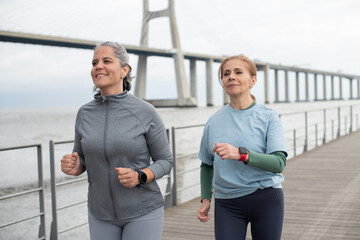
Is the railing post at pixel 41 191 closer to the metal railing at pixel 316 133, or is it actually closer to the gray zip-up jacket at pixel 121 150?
the gray zip-up jacket at pixel 121 150

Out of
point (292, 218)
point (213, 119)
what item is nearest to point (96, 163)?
point (213, 119)

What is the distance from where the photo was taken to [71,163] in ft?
4.00

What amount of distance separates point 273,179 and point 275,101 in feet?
179

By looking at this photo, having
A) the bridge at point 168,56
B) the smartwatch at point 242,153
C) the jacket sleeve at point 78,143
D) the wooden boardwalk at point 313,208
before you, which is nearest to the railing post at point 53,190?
the wooden boardwalk at point 313,208

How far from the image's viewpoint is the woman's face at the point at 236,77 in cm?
126

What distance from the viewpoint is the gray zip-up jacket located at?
3.74 ft

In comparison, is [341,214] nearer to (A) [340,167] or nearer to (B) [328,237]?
(B) [328,237]

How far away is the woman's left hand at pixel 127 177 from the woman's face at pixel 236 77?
1.28 ft

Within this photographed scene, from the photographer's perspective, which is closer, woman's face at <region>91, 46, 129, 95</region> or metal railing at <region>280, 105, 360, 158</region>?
woman's face at <region>91, 46, 129, 95</region>

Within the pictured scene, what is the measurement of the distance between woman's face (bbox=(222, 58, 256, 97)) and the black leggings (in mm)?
300

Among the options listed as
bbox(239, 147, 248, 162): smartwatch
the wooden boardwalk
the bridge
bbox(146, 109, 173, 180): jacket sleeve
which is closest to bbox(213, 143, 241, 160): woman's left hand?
bbox(239, 147, 248, 162): smartwatch

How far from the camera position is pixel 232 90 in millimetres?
1260

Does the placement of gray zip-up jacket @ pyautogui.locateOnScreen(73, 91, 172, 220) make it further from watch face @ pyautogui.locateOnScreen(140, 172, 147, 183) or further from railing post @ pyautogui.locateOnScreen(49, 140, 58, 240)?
railing post @ pyautogui.locateOnScreen(49, 140, 58, 240)

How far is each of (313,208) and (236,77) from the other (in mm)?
2352
